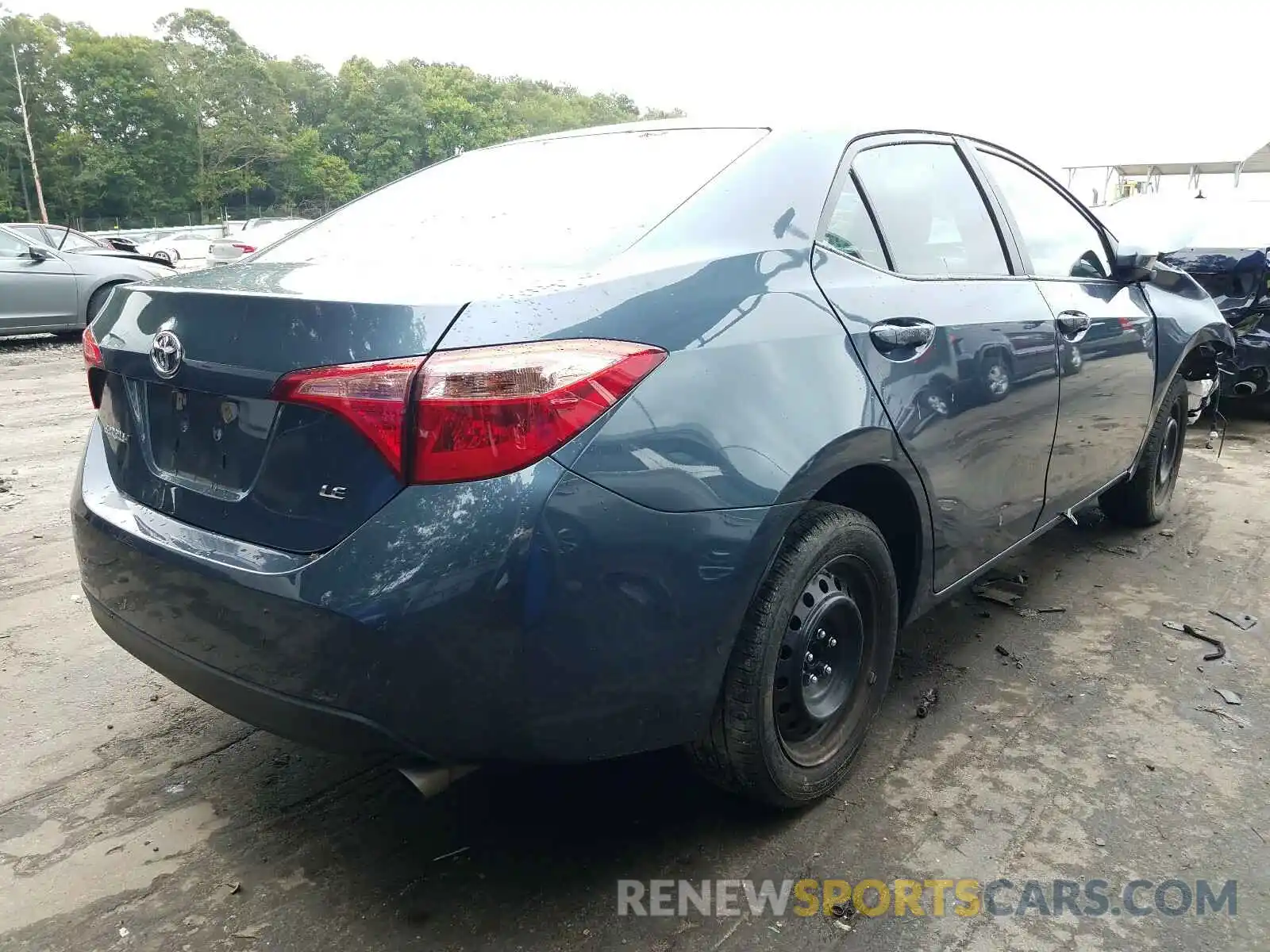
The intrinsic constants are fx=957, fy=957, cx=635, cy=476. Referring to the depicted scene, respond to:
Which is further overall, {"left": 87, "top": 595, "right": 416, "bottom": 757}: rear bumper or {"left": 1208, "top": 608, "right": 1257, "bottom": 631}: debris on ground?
{"left": 1208, "top": 608, "right": 1257, "bottom": 631}: debris on ground

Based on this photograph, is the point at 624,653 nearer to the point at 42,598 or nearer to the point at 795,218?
the point at 795,218

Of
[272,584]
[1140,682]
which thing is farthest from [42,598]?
[1140,682]

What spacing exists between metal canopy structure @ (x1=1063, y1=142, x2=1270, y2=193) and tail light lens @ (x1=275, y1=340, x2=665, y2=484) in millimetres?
22290

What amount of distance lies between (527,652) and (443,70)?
306ft

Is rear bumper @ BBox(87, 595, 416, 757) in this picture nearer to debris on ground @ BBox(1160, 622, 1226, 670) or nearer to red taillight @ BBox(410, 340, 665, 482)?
red taillight @ BBox(410, 340, 665, 482)

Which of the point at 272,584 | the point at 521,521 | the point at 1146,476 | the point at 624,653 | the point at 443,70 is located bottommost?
the point at 1146,476

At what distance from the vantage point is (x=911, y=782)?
2.51m

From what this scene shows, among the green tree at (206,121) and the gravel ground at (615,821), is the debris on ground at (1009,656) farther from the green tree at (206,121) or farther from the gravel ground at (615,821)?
the green tree at (206,121)

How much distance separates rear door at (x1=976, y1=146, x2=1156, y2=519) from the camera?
10.4 feet

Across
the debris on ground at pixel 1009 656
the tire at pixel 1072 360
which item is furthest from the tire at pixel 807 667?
the tire at pixel 1072 360

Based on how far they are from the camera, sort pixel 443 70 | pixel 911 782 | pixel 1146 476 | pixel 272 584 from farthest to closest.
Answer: pixel 443 70 < pixel 1146 476 < pixel 911 782 < pixel 272 584

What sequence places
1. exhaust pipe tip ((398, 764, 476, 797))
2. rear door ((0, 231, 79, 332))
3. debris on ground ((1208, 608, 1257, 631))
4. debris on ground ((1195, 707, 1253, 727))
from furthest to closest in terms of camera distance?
rear door ((0, 231, 79, 332)) → debris on ground ((1208, 608, 1257, 631)) → debris on ground ((1195, 707, 1253, 727)) → exhaust pipe tip ((398, 764, 476, 797))

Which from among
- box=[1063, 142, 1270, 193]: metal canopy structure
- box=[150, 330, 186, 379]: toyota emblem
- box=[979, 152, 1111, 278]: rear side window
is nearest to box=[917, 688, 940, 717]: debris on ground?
box=[979, 152, 1111, 278]: rear side window

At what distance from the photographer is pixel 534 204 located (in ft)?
7.72
